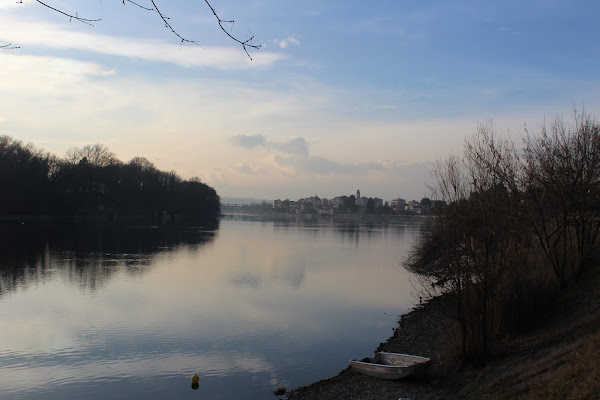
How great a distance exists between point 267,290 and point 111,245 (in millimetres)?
28390

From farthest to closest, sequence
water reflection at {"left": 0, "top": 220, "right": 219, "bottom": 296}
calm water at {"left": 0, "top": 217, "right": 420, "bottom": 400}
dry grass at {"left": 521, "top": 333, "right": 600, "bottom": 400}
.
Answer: water reflection at {"left": 0, "top": 220, "right": 219, "bottom": 296} → calm water at {"left": 0, "top": 217, "right": 420, "bottom": 400} → dry grass at {"left": 521, "top": 333, "right": 600, "bottom": 400}

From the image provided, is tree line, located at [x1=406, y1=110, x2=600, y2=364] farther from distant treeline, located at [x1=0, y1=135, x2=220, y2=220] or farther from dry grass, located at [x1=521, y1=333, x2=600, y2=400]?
distant treeline, located at [x1=0, y1=135, x2=220, y2=220]

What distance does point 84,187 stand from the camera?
318ft

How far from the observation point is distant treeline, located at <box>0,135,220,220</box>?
79.1 meters

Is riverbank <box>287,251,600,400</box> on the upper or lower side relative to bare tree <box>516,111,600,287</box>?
lower

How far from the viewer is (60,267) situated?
31.9 meters

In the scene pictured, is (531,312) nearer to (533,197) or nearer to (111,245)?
(533,197)

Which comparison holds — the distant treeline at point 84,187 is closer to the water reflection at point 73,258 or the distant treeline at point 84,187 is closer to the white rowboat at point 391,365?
the water reflection at point 73,258

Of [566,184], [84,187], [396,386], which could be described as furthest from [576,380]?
[84,187]

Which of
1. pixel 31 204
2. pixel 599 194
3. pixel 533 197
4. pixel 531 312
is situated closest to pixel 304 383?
pixel 531 312

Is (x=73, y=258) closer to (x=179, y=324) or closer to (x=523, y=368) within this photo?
(x=179, y=324)

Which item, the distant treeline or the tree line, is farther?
the distant treeline

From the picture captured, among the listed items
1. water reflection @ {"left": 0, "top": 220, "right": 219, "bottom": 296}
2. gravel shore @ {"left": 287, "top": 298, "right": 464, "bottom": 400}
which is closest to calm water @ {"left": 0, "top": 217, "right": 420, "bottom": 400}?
water reflection @ {"left": 0, "top": 220, "right": 219, "bottom": 296}

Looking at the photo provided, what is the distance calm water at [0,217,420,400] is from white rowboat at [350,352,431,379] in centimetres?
137
